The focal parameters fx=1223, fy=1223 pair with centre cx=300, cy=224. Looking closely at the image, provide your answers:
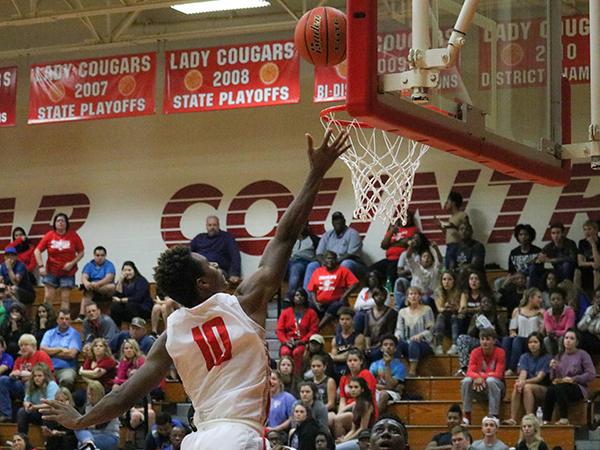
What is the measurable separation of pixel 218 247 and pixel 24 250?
347 centimetres

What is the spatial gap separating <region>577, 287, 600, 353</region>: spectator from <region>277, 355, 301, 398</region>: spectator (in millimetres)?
3303

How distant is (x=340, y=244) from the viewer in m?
17.2

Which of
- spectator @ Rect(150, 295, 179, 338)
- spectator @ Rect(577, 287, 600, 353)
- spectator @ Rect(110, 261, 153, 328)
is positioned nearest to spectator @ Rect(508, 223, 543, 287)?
spectator @ Rect(577, 287, 600, 353)

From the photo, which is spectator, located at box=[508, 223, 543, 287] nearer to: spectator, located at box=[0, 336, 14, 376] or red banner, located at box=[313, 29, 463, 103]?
spectator, located at box=[0, 336, 14, 376]

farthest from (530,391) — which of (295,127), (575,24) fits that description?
(295,127)

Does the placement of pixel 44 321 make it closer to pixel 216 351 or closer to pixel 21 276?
pixel 21 276

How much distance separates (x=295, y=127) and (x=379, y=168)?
398 inches

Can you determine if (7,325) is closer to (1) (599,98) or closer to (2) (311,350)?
(2) (311,350)

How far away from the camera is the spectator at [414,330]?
14797 mm

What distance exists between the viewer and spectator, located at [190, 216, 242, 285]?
17.8 m

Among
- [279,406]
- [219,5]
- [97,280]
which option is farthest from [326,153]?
[97,280]

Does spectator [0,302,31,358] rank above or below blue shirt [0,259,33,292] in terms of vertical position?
below

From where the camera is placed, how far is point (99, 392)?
1444cm

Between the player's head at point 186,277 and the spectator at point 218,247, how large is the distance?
503 inches
